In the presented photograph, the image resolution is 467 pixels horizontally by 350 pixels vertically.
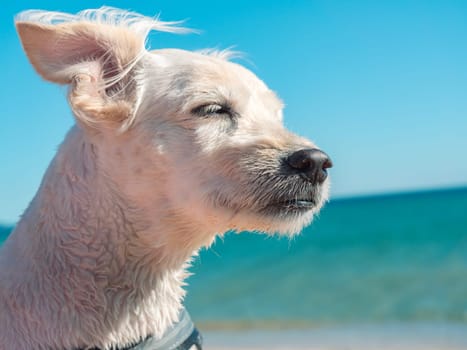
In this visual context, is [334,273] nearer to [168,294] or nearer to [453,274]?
[453,274]

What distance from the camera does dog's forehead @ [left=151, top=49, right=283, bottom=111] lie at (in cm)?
273

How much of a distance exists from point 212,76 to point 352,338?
798cm

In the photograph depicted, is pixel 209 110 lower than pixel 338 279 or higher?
lower

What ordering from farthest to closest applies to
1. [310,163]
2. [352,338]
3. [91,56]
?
[352,338]
[91,56]
[310,163]

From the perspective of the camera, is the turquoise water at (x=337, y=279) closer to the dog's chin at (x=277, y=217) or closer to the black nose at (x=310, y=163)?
the dog's chin at (x=277, y=217)

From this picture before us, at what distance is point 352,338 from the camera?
1002 cm

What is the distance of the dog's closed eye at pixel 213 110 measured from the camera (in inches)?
107

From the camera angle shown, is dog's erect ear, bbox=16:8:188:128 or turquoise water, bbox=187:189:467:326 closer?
dog's erect ear, bbox=16:8:188:128

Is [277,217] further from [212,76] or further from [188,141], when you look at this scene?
[212,76]

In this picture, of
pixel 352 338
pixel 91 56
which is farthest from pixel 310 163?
pixel 352 338

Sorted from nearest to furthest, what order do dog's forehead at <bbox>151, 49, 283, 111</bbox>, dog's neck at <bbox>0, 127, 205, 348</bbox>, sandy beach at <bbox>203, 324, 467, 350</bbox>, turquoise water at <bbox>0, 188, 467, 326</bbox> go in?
dog's neck at <bbox>0, 127, 205, 348</bbox>, dog's forehead at <bbox>151, 49, 283, 111</bbox>, sandy beach at <bbox>203, 324, 467, 350</bbox>, turquoise water at <bbox>0, 188, 467, 326</bbox>

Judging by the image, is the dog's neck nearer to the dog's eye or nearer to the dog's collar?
the dog's collar

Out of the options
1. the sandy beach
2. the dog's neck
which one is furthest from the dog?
the sandy beach

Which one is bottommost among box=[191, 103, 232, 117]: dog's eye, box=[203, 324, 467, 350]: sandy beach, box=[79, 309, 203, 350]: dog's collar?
box=[79, 309, 203, 350]: dog's collar
